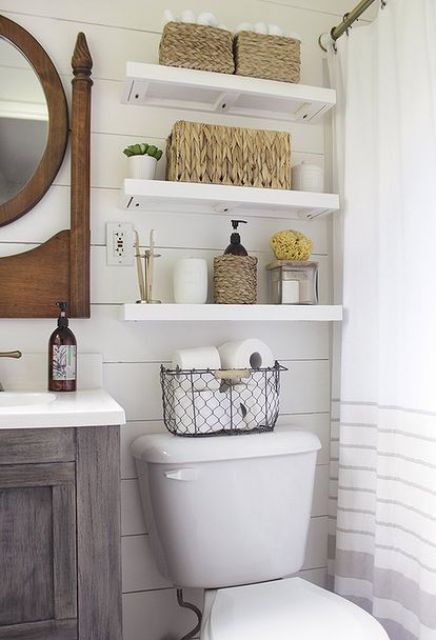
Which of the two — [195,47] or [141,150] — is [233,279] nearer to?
[141,150]

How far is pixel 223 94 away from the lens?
1691mm

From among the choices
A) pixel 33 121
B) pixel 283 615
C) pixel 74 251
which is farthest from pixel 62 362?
pixel 283 615

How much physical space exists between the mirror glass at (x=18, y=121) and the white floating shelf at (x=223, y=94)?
0.25m

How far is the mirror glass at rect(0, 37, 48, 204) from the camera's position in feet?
5.38

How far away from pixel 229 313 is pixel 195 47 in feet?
2.33

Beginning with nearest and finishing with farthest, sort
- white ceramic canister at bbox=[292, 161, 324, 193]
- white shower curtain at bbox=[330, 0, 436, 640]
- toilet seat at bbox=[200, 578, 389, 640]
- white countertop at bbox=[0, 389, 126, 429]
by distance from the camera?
white countertop at bbox=[0, 389, 126, 429] < toilet seat at bbox=[200, 578, 389, 640] < white shower curtain at bbox=[330, 0, 436, 640] < white ceramic canister at bbox=[292, 161, 324, 193]

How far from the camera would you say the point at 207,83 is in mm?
1626

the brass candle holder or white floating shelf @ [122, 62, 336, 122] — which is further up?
white floating shelf @ [122, 62, 336, 122]

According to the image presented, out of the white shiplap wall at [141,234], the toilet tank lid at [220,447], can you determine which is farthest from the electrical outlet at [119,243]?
the toilet tank lid at [220,447]

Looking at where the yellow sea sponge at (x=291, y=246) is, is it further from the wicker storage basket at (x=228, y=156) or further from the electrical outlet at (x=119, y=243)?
the electrical outlet at (x=119, y=243)

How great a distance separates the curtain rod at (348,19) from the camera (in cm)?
166

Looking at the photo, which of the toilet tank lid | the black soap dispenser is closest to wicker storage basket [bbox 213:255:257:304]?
the black soap dispenser

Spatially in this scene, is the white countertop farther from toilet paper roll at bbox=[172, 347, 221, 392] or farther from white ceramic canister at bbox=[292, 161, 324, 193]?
white ceramic canister at bbox=[292, 161, 324, 193]

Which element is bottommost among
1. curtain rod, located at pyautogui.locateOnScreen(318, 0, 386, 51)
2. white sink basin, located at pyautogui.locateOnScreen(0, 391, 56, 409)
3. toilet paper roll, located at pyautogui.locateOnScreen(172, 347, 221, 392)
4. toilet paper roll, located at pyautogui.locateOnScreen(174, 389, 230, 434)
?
toilet paper roll, located at pyautogui.locateOnScreen(174, 389, 230, 434)
